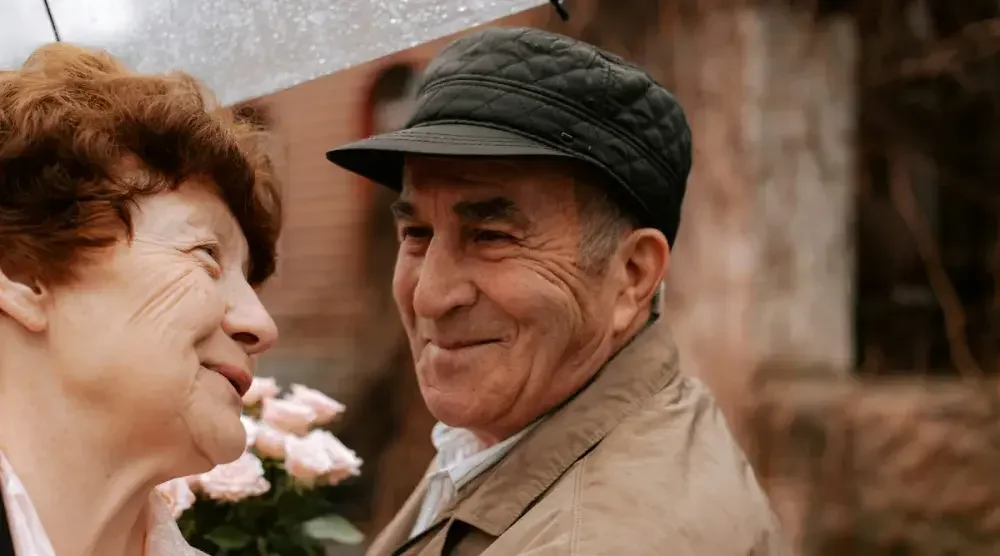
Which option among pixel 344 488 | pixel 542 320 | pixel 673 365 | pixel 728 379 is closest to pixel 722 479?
pixel 673 365

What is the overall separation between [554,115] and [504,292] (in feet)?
0.78

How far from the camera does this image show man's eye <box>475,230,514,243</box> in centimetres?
120

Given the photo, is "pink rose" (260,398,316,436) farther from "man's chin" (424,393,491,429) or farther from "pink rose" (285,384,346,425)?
"man's chin" (424,393,491,429)

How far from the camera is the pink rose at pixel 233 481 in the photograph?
1369 millimetres

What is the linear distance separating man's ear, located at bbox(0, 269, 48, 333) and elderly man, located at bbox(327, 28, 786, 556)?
444mm

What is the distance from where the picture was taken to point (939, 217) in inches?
113

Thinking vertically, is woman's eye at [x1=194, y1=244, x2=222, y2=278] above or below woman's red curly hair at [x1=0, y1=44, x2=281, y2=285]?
below

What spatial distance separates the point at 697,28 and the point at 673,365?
1734mm

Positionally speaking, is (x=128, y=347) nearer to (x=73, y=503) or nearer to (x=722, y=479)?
(x=73, y=503)

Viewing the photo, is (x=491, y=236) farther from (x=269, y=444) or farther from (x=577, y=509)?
(x=269, y=444)

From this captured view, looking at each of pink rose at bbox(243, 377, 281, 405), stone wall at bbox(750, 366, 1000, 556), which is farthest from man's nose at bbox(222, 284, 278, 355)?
stone wall at bbox(750, 366, 1000, 556)

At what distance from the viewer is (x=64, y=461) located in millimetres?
898

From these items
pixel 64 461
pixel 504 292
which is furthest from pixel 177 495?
pixel 504 292

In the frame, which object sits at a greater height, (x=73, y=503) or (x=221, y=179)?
(x=221, y=179)
